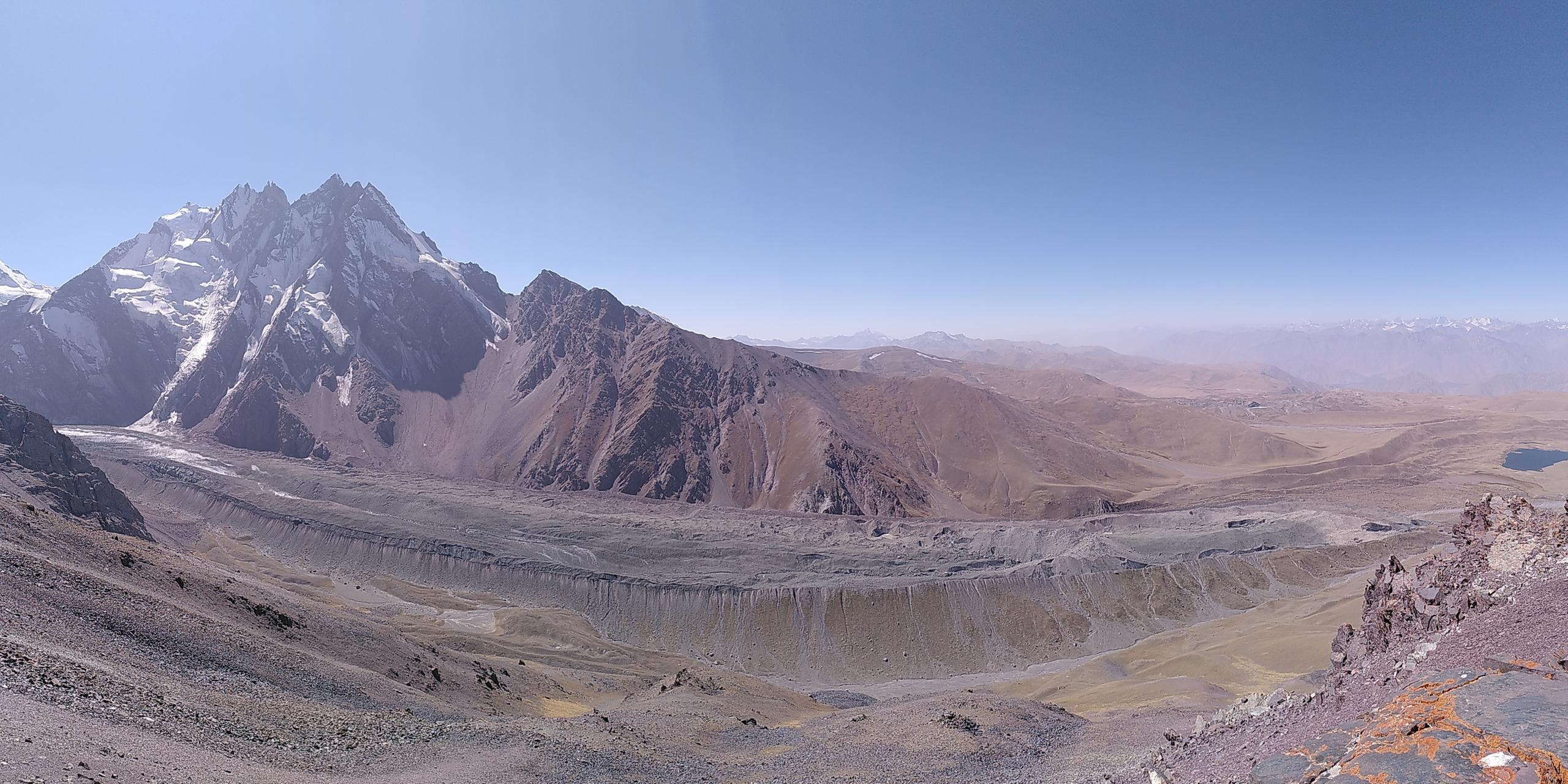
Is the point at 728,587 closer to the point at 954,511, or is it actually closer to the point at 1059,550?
the point at 1059,550

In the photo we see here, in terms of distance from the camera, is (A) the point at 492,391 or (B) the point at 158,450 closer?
(B) the point at 158,450

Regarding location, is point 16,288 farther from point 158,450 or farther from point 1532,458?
point 1532,458

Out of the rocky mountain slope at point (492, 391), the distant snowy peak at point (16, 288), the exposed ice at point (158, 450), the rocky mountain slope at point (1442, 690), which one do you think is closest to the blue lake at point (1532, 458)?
the rocky mountain slope at point (492, 391)

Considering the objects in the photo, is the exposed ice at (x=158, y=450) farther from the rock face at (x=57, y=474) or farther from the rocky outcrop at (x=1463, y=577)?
the rocky outcrop at (x=1463, y=577)

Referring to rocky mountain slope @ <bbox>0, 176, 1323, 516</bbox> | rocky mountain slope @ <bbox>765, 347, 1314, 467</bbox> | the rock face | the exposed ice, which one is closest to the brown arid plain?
the exposed ice

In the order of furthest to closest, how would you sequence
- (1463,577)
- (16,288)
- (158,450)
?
(16,288) → (158,450) → (1463,577)

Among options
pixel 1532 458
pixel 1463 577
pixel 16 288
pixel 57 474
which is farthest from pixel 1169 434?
pixel 16 288
